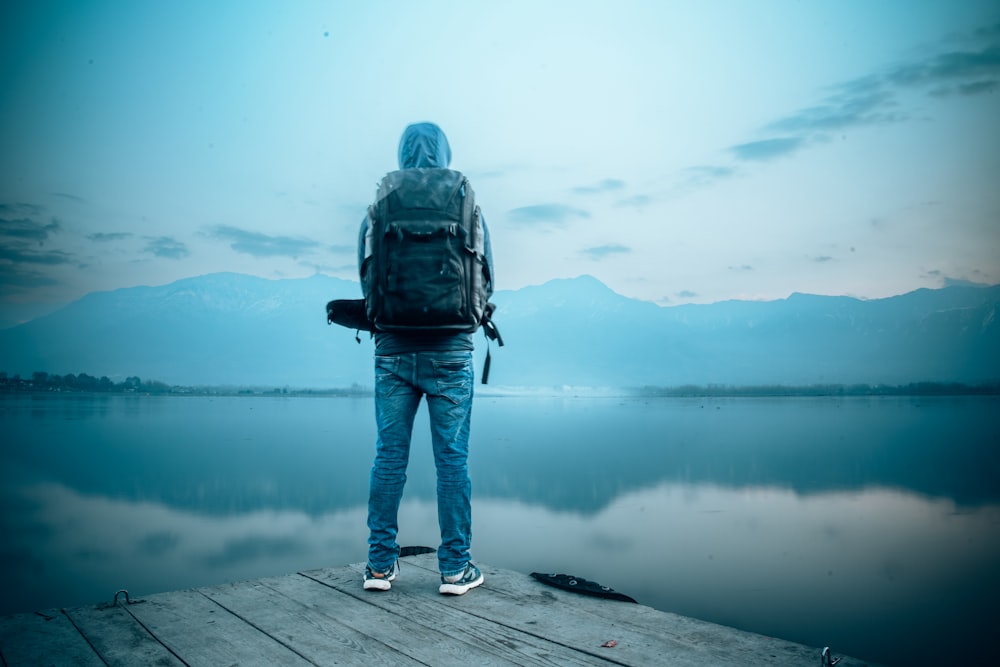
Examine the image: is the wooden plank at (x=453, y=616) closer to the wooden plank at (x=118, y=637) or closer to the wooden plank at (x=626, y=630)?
the wooden plank at (x=626, y=630)

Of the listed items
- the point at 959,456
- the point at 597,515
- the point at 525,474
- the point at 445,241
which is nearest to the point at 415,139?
the point at 445,241

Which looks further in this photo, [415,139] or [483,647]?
[415,139]

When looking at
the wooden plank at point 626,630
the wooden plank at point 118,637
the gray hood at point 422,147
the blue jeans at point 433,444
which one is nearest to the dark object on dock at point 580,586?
the wooden plank at point 626,630

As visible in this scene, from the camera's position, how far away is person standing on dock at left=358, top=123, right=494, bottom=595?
3656 mm

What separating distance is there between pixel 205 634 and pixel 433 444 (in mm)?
1482

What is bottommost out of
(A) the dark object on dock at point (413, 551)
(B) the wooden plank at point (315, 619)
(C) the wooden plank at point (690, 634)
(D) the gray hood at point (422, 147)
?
(A) the dark object on dock at point (413, 551)

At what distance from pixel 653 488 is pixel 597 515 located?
3301 millimetres

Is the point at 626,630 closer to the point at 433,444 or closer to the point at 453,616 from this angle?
the point at 453,616

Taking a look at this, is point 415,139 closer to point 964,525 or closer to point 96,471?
point 964,525

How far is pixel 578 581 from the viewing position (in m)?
3.56

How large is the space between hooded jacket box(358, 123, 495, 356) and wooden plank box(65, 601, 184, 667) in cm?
188

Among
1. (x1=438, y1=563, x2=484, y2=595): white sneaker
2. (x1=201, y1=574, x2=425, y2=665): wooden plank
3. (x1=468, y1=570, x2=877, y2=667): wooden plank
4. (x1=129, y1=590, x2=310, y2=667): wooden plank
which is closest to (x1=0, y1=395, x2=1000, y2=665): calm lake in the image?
(x1=468, y1=570, x2=877, y2=667): wooden plank

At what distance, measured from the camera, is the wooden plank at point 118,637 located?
8.28 ft

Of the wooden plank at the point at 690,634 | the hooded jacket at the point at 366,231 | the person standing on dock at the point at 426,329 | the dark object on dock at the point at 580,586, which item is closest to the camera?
the wooden plank at the point at 690,634
